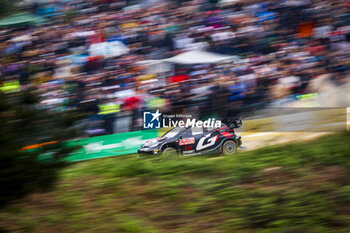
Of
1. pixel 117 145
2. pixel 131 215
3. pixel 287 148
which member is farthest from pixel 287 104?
pixel 131 215

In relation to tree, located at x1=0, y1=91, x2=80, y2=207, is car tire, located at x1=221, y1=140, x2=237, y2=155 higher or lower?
lower

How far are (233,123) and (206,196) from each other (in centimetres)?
306

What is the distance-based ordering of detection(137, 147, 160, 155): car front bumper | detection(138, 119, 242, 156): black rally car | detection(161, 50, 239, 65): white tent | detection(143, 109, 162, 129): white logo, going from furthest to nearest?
detection(161, 50, 239, 65): white tent < detection(143, 109, 162, 129): white logo < detection(138, 119, 242, 156): black rally car < detection(137, 147, 160, 155): car front bumper

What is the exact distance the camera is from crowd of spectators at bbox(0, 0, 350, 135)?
9.03 m

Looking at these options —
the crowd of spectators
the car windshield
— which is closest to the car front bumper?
the car windshield

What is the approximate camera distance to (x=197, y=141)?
8492 millimetres

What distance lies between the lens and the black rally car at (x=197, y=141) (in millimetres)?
7996

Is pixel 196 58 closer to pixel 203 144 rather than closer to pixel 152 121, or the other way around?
pixel 152 121

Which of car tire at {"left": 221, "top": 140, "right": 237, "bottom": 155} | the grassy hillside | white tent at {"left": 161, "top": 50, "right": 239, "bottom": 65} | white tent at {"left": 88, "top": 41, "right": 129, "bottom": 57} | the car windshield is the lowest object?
the grassy hillside

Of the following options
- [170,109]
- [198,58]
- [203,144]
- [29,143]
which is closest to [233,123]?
[203,144]

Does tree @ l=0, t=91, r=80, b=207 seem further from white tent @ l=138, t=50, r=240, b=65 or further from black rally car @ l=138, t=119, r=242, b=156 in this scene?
white tent @ l=138, t=50, r=240, b=65

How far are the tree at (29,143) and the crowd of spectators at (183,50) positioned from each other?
4.29m

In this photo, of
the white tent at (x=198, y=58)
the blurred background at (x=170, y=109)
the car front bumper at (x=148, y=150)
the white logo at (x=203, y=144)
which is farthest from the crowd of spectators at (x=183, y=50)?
the car front bumper at (x=148, y=150)

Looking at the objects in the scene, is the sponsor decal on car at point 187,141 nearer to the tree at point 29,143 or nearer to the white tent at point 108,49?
the white tent at point 108,49
